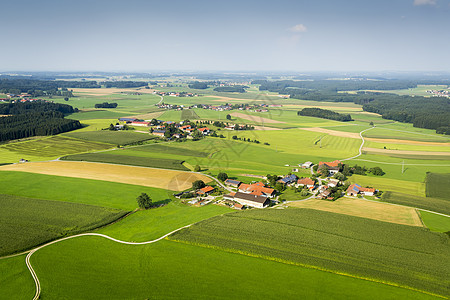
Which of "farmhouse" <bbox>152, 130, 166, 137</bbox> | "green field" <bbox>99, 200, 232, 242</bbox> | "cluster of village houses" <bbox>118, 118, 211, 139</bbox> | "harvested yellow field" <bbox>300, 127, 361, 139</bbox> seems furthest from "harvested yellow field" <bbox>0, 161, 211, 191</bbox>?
"harvested yellow field" <bbox>300, 127, 361, 139</bbox>

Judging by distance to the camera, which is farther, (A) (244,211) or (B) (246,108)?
(B) (246,108)

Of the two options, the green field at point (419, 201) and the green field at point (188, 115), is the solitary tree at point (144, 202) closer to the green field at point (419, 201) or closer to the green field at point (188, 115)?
the green field at point (419, 201)

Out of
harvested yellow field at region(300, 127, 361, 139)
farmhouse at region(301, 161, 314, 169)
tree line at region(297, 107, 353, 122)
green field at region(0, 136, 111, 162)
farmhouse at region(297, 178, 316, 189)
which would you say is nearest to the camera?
farmhouse at region(297, 178, 316, 189)

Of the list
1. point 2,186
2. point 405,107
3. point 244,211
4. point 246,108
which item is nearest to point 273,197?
point 244,211

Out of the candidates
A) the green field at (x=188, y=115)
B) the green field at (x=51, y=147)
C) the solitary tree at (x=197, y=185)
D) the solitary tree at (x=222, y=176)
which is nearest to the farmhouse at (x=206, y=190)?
the solitary tree at (x=197, y=185)

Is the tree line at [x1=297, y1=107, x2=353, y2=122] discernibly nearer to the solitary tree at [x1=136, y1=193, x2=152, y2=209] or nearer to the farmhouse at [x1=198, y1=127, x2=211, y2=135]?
the farmhouse at [x1=198, y1=127, x2=211, y2=135]

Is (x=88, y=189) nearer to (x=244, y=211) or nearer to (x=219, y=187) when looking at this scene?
(x=219, y=187)

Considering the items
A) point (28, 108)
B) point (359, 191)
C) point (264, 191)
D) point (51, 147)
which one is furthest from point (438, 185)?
point (28, 108)
